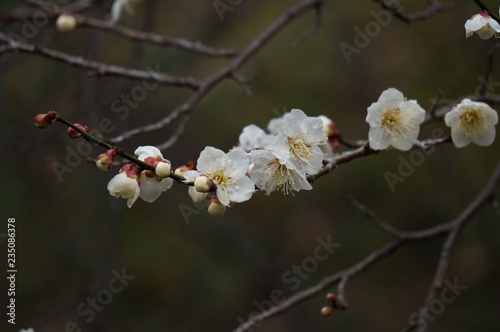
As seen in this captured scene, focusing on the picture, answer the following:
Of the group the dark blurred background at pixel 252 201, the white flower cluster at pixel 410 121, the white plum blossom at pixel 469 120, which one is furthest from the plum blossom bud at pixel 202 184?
the dark blurred background at pixel 252 201

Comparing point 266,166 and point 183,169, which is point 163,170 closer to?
point 183,169

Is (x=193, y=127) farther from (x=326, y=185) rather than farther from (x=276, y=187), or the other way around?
(x=276, y=187)

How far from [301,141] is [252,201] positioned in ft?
8.73

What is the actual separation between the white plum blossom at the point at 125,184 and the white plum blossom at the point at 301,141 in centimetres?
32

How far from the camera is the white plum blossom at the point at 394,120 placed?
1.39 metres

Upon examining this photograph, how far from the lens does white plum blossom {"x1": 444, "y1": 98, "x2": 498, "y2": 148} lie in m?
1.41

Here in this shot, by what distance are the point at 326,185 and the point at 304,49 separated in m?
1.00

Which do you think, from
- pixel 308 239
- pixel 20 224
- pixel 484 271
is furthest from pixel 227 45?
pixel 484 271

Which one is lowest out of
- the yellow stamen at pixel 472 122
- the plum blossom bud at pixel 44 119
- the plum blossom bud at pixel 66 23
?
the yellow stamen at pixel 472 122

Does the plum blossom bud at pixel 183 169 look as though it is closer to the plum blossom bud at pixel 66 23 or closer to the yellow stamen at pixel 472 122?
the yellow stamen at pixel 472 122

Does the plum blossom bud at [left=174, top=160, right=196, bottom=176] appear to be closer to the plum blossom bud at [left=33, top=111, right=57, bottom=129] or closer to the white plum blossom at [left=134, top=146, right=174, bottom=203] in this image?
the white plum blossom at [left=134, top=146, right=174, bottom=203]

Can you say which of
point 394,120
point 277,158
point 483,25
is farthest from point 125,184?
point 483,25

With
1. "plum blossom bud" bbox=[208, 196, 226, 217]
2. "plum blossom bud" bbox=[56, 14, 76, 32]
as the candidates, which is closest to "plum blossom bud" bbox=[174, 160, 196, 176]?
"plum blossom bud" bbox=[208, 196, 226, 217]

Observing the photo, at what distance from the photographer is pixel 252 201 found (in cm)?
398
